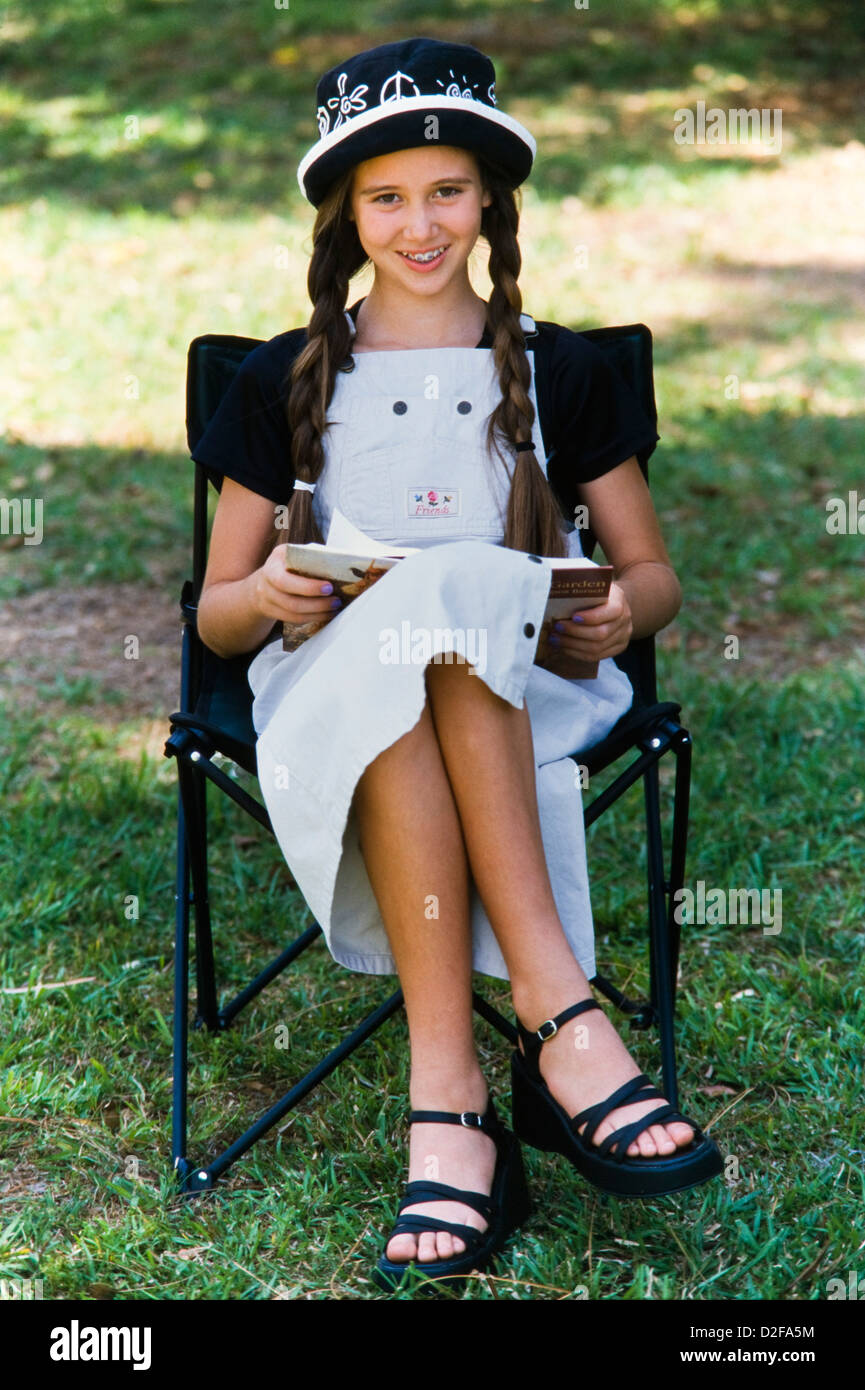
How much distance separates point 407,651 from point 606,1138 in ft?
2.38

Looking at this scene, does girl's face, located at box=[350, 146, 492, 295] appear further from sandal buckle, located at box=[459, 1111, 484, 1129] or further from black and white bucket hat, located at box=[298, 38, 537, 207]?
sandal buckle, located at box=[459, 1111, 484, 1129]

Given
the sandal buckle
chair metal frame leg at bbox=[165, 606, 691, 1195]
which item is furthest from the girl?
chair metal frame leg at bbox=[165, 606, 691, 1195]

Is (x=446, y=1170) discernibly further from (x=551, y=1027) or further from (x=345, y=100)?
(x=345, y=100)

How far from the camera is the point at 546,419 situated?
250cm

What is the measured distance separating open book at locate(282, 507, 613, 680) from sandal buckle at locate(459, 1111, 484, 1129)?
715 millimetres

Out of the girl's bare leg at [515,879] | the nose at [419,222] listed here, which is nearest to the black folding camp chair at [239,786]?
the girl's bare leg at [515,879]

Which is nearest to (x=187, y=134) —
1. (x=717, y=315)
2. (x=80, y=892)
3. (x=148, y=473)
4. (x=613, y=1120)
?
(x=717, y=315)

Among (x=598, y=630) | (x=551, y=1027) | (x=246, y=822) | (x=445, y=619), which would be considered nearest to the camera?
(x=445, y=619)

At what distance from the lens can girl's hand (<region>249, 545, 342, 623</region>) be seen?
220 cm

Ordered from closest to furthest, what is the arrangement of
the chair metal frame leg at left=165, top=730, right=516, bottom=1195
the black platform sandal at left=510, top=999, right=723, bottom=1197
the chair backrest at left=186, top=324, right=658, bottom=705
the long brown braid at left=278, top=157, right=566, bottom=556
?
the black platform sandal at left=510, top=999, right=723, bottom=1197, the chair metal frame leg at left=165, top=730, right=516, bottom=1195, the long brown braid at left=278, top=157, right=566, bottom=556, the chair backrest at left=186, top=324, right=658, bottom=705

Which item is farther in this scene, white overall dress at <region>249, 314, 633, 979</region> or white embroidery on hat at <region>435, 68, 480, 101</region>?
white embroidery on hat at <region>435, 68, 480, 101</region>

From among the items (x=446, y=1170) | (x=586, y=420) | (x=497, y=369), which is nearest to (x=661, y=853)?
(x=446, y=1170)
